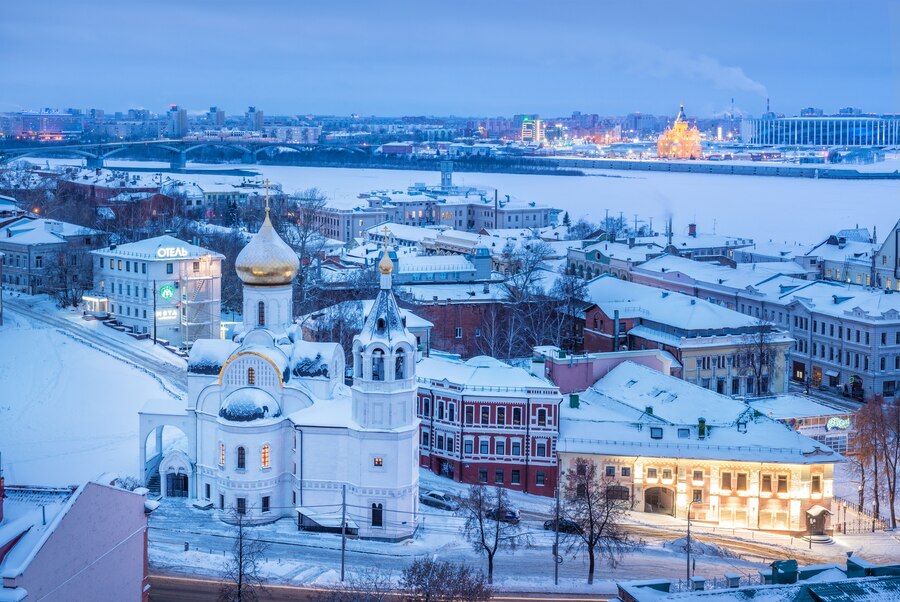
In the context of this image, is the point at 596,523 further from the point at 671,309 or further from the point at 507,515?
the point at 671,309

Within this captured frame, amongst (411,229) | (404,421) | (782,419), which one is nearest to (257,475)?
(404,421)

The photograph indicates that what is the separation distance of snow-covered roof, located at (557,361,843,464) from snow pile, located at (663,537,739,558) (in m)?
2.20

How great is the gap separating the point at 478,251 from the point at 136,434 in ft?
65.8

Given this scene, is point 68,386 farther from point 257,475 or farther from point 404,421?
point 404,421

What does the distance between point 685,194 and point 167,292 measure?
276ft

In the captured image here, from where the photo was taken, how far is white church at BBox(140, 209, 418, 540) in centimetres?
2080

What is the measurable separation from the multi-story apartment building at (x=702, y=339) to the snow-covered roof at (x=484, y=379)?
7835 mm

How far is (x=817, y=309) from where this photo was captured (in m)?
34.8

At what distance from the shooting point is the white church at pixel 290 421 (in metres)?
20.8

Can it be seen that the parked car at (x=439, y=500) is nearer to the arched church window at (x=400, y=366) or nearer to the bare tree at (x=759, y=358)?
the arched church window at (x=400, y=366)

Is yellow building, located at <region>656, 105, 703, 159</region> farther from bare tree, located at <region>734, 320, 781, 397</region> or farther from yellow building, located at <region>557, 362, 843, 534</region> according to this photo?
yellow building, located at <region>557, 362, 843, 534</region>

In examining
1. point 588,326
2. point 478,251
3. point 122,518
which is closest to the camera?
point 122,518

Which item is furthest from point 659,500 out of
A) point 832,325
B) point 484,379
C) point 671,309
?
point 832,325

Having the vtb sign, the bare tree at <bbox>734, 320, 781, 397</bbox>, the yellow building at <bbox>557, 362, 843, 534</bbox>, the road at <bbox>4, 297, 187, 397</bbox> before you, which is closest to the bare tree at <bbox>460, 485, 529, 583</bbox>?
the yellow building at <bbox>557, 362, 843, 534</bbox>
